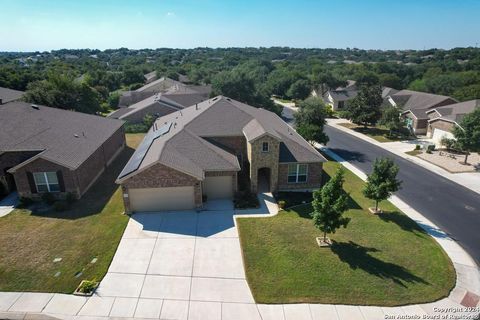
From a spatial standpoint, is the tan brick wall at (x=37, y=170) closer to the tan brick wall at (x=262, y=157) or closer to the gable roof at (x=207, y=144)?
the gable roof at (x=207, y=144)

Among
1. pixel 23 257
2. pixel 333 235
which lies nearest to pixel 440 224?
pixel 333 235

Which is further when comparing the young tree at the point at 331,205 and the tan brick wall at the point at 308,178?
the tan brick wall at the point at 308,178

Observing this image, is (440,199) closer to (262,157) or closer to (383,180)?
(383,180)

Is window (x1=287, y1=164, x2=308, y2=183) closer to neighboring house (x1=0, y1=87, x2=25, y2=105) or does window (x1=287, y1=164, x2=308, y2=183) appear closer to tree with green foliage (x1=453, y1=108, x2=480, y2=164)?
tree with green foliage (x1=453, y1=108, x2=480, y2=164)

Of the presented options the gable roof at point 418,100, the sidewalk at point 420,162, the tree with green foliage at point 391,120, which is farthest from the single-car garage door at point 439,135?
the gable roof at point 418,100

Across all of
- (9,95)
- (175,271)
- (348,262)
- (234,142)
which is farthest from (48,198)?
(9,95)

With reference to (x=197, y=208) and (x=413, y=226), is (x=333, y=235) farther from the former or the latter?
(x=197, y=208)
